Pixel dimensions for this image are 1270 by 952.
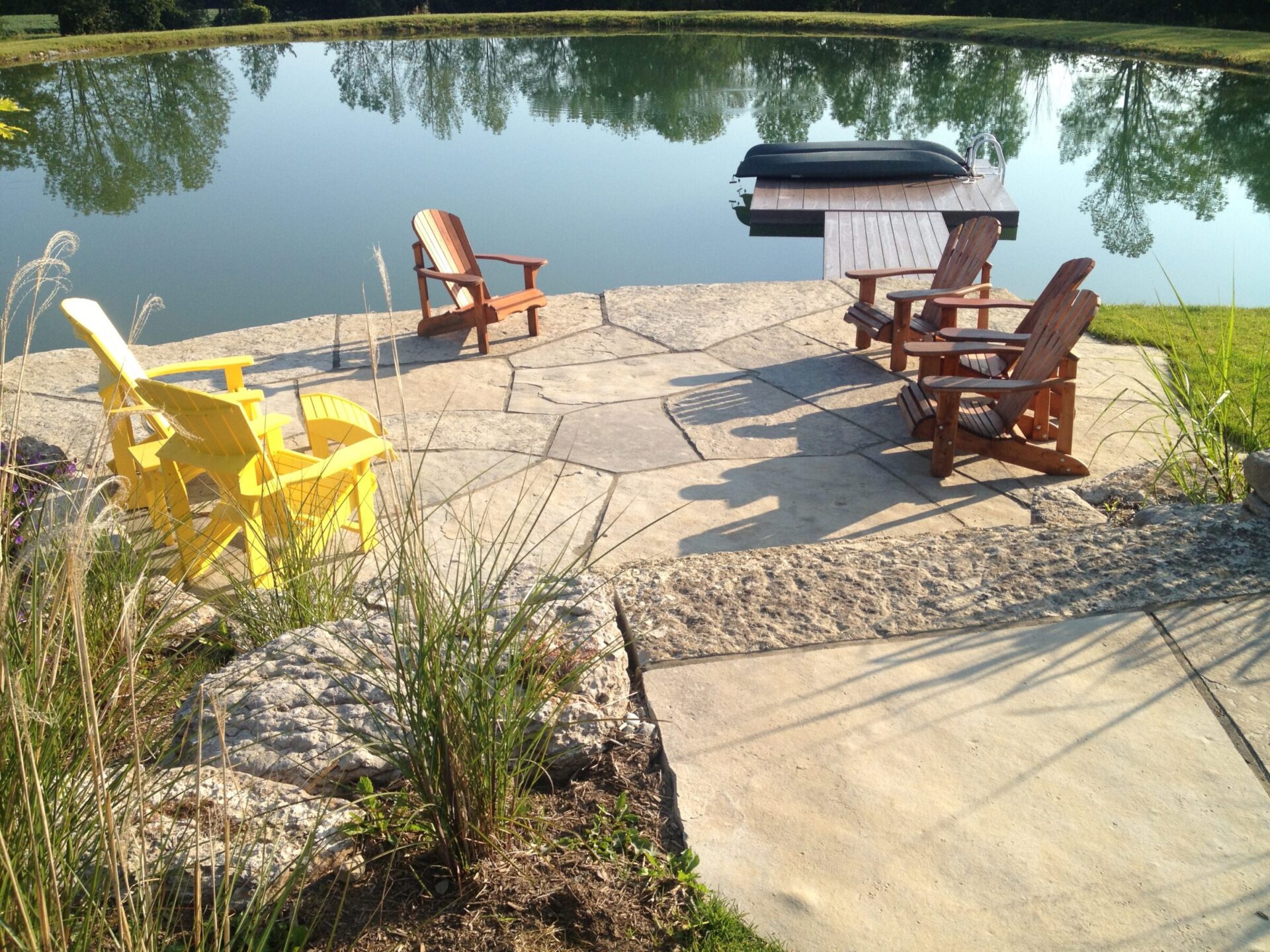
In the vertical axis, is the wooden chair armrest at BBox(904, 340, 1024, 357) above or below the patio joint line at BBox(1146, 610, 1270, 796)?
above

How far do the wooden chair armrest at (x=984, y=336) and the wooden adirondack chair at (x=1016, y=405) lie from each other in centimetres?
4

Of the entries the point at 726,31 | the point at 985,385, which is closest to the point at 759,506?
the point at 985,385

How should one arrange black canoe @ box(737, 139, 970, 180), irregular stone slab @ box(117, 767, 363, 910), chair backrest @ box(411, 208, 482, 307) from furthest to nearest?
black canoe @ box(737, 139, 970, 180) < chair backrest @ box(411, 208, 482, 307) < irregular stone slab @ box(117, 767, 363, 910)

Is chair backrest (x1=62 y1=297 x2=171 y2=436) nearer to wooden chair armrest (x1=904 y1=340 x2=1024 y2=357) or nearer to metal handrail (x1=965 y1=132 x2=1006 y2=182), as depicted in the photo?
wooden chair armrest (x1=904 y1=340 x2=1024 y2=357)

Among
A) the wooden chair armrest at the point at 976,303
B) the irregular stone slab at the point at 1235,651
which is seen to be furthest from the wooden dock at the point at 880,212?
the irregular stone slab at the point at 1235,651

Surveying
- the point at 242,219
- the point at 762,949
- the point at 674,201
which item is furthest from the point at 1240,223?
the point at 762,949

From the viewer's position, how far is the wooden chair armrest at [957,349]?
15.3 ft

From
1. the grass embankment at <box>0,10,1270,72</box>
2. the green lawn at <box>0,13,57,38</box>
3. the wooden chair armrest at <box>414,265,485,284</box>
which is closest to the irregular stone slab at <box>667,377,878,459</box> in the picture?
the wooden chair armrest at <box>414,265,485,284</box>

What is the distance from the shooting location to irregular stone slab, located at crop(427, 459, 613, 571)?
3820mm

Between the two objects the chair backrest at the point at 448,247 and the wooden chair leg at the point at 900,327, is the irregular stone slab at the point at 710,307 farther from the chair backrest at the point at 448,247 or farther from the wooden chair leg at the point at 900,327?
the wooden chair leg at the point at 900,327

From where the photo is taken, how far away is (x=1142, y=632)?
271 cm

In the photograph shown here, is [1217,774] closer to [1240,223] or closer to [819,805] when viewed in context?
[819,805]

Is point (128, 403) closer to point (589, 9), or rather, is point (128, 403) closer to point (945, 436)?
point (945, 436)

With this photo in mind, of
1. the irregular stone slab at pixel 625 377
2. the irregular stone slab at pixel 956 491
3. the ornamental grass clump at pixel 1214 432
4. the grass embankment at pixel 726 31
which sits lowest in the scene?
the irregular stone slab at pixel 956 491
